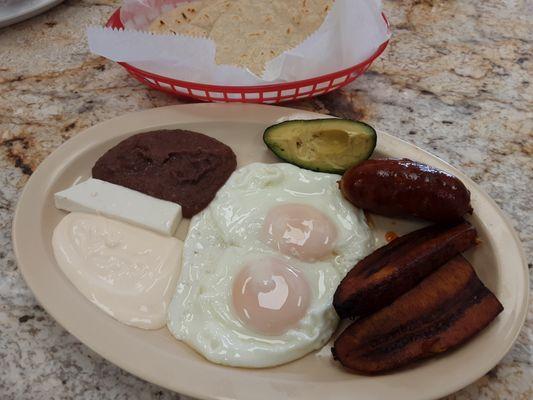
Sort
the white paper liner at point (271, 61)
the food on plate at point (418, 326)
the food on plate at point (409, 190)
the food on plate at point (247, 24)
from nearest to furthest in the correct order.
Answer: the food on plate at point (418, 326) → the food on plate at point (409, 190) → the white paper liner at point (271, 61) → the food on plate at point (247, 24)

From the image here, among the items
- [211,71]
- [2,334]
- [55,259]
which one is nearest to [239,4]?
[211,71]

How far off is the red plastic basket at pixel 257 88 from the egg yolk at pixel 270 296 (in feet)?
2.05

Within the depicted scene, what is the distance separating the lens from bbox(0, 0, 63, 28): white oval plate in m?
2.22

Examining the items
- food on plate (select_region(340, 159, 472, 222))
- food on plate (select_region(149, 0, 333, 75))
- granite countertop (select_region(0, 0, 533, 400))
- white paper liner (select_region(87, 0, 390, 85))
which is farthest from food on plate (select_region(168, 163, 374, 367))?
food on plate (select_region(149, 0, 333, 75))

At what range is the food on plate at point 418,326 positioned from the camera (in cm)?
110

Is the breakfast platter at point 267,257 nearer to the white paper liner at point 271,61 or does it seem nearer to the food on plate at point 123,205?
the food on plate at point 123,205

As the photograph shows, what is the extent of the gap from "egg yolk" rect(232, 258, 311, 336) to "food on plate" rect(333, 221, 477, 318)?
4.8 inches

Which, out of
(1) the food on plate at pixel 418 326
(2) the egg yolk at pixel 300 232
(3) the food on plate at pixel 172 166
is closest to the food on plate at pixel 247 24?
(3) the food on plate at pixel 172 166

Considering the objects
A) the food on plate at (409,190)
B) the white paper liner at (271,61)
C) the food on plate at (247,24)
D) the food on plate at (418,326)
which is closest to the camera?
the food on plate at (418,326)

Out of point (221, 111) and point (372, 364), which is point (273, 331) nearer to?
point (372, 364)

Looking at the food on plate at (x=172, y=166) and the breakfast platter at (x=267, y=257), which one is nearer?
the breakfast platter at (x=267, y=257)

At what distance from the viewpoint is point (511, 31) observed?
244 cm

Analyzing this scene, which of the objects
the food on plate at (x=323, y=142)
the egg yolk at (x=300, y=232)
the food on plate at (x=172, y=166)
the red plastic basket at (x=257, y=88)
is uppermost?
the red plastic basket at (x=257, y=88)

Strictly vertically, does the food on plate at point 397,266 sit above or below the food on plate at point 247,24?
below
